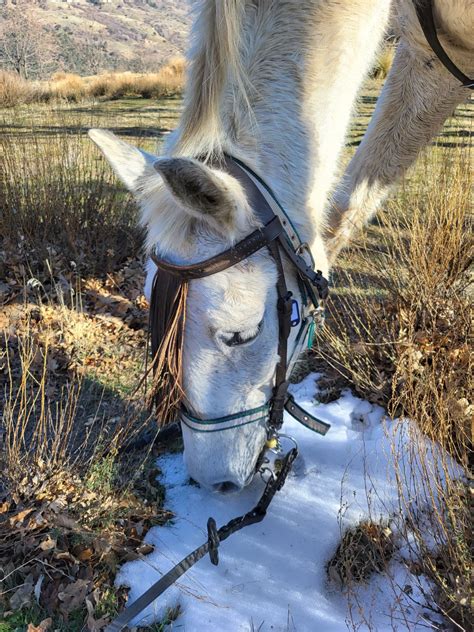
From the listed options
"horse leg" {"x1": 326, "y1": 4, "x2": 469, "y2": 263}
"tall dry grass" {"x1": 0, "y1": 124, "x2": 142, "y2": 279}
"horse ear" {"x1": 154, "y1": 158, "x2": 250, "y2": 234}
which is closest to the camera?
"horse ear" {"x1": 154, "y1": 158, "x2": 250, "y2": 234}

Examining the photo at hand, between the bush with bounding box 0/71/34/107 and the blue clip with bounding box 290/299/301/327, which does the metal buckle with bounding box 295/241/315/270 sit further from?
the bush with bounding box 0/71/34/107

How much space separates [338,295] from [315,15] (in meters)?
2.36

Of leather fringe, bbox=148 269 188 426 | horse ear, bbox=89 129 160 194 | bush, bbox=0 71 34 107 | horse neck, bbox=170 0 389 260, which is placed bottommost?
leather fringe, bbox=148 269 188 426

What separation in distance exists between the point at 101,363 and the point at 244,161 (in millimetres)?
2385

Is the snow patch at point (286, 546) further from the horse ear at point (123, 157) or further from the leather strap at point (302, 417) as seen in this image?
the horse ear at point (123, 157)

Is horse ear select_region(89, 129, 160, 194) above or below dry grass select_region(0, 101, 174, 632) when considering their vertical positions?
above

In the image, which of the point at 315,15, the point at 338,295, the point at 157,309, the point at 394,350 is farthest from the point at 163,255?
the point at 338,295

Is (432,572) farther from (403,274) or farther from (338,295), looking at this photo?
(338,295)

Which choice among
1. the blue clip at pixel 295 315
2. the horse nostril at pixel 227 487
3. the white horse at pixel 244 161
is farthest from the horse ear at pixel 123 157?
the horse nostril at pixel 227 487

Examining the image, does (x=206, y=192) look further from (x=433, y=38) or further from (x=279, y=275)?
(x=433, y=38)

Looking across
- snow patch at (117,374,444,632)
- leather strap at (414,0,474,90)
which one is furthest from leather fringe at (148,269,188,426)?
leather strap at (414,0,474,90)

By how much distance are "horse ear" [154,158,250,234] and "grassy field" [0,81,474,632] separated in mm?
998

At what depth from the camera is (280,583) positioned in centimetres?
204

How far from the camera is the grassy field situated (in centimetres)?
198
